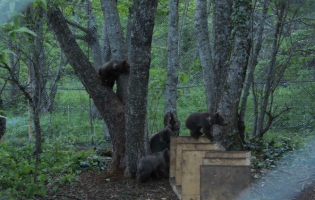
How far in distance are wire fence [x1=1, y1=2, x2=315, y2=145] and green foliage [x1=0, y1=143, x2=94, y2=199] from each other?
1581 mm

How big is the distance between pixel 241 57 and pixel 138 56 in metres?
1.86

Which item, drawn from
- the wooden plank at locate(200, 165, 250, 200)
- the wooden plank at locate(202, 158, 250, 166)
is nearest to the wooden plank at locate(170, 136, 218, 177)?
the wooden plank at locate(202, 158, 250, 166)

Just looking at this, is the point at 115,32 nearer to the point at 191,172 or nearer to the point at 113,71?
the point at 113,71

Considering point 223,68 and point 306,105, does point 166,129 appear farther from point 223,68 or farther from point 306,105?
point 306,105

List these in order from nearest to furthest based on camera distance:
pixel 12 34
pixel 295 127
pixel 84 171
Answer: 1. pixel 12 34
2. pixel 84 171
3. pixel 295 127

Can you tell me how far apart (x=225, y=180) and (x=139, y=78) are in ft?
8.47

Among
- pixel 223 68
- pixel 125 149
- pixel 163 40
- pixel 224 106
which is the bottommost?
pixel 125 149

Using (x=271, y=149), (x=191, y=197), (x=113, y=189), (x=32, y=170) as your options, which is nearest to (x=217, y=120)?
(x=191, y=197)

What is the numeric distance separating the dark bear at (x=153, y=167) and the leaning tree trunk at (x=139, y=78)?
0.20 meters

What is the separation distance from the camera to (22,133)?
11.0m

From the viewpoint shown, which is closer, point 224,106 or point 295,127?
point 224,106

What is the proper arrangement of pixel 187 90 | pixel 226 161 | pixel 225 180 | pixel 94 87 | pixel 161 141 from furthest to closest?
1. pixel 187 90
2. pixel 161 141
3. pixel 94 87
4. pixel 226 161
5. pixel 225 180

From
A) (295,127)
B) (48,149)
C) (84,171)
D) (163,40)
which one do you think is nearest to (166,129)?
(84,171)

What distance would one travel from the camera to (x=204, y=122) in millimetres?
7113
